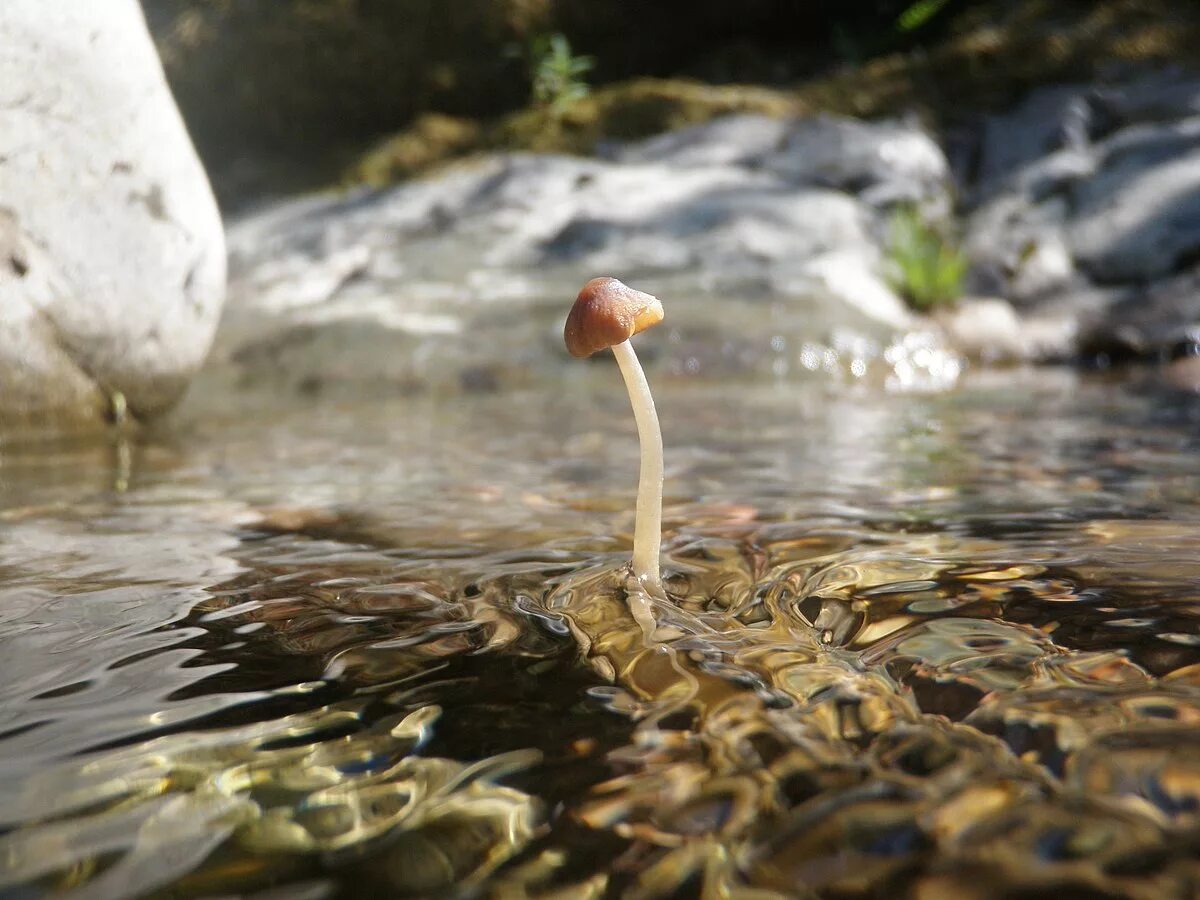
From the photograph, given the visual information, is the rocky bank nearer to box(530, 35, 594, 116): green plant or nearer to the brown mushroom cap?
box(530, 35, 594, 116): green plant

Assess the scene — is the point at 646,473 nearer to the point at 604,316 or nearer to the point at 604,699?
the point at 604,316

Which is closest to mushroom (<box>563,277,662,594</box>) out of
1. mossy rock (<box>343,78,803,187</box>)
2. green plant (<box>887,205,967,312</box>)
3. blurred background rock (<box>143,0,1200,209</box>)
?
green plant (<box>887,205,967,312</box>)

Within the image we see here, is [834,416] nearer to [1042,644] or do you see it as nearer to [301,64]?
[1042,644]

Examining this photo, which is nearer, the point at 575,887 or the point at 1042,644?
the point at 575,887

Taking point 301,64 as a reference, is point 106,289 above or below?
below

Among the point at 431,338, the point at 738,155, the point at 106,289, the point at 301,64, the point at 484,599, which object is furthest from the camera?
the point at 301,64

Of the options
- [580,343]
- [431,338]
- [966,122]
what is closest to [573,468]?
[580,343]

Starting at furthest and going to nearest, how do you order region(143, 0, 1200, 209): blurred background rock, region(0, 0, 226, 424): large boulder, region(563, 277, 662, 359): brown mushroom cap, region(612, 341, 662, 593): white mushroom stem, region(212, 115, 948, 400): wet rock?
region(143, 0, 1200, 209): blurred background rock
region(212, 115, 948, 400): wet rock
region(0, 0, 226, 424): large boulder
region(612, 341, 662, 593): white mushroom stem
region(563, 277, 662, 359): brown mushroom cap
